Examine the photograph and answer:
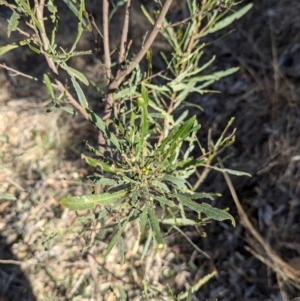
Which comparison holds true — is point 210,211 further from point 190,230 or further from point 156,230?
point 190,230

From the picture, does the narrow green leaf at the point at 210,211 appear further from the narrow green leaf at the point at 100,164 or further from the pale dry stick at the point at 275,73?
the pale dry stick at the point at 275,73

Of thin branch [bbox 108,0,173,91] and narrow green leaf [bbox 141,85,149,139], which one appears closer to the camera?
narrow green leaf [bbox 141,85,149,139]

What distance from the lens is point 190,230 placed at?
2174 millimetres

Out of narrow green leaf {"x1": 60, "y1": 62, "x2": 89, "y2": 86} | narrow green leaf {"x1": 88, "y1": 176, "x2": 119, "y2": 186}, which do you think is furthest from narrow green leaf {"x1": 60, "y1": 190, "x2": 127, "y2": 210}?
narrow green leaf {"x1": 60, "y1": 62, "x2": 89, "y2": 86}

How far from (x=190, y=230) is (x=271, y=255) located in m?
0.35

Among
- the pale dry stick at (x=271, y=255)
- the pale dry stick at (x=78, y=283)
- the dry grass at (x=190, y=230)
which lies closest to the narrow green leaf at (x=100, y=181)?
the dry grass at (x=190, y=230)

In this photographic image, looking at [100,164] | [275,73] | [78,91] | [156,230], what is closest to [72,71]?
[78,91]

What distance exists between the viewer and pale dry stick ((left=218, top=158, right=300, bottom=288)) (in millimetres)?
1943

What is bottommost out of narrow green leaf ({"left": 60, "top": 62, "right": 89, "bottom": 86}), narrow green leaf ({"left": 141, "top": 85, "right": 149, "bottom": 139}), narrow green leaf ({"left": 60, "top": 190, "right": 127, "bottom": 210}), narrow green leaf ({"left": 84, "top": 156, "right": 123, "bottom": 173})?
narrow green leaf ({"left": 60, "top": 190, "right": 127, "bottom": 210})

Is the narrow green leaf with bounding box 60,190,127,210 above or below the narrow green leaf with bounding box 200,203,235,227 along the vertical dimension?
above

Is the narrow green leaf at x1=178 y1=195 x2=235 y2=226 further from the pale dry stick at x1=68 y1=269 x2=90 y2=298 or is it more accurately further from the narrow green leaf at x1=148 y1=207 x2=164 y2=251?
the pale dry stick at x1=68 y1=269 x2=90 y2=298

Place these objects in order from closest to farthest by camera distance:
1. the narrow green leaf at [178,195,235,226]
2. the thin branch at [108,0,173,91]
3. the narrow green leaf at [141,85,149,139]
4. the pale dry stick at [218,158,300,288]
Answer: the narrow green leaf at [141,85,149,139] < the narrow green leaf at [178,195,235,226] < the thin branch at [108,0,173,91] < the pale dry stick at [218,158,300,288]

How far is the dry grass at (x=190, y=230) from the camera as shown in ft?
6.58

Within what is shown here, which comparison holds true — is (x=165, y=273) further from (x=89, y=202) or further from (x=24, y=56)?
(x=24, y=56)
